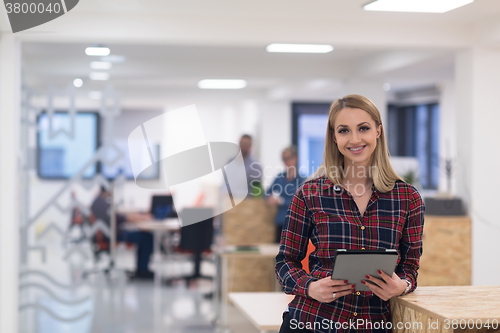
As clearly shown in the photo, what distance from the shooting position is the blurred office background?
470 cm

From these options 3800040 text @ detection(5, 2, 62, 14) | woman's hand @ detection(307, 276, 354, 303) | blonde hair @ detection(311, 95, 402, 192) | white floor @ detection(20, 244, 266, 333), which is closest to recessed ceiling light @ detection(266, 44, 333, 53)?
3800040 text @ detection(5, 2, 62, 14)

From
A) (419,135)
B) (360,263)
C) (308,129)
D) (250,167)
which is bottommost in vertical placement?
(360,263)

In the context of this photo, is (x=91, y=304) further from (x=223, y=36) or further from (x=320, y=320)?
(x=320, y=320)

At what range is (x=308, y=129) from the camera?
10.8m

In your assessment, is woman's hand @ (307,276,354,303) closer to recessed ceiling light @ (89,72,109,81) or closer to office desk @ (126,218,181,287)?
office desk @ (126,218,181,287)

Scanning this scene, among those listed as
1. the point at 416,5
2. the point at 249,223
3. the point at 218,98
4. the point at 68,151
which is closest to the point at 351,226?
the point at 416,5

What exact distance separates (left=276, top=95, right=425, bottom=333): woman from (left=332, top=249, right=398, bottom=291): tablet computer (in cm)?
6

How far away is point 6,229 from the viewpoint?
469 cm

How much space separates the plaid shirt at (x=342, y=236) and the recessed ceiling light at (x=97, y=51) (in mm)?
4750

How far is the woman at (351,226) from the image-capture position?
1.83 metres

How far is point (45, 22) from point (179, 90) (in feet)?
17.1

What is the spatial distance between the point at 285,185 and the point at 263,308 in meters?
3.02

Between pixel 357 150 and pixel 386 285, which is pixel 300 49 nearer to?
pixel 357 150

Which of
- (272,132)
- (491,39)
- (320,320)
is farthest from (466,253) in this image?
(272,132)
